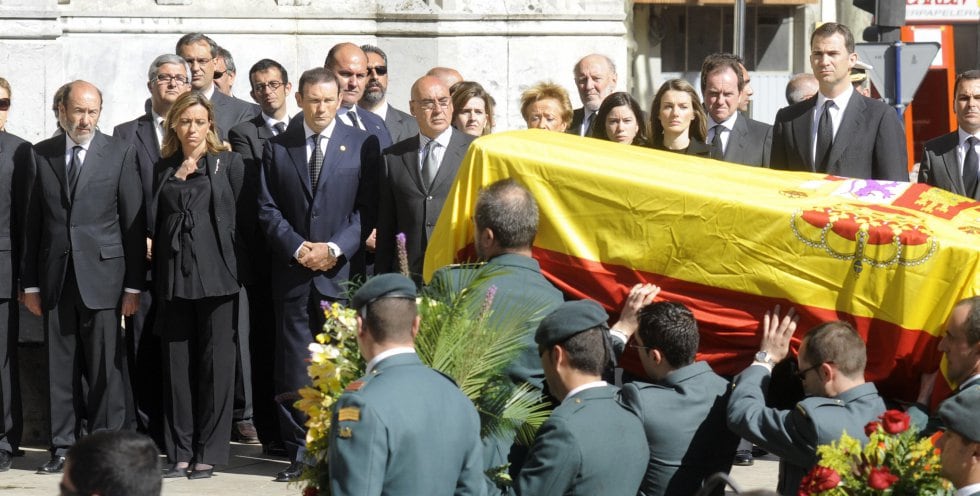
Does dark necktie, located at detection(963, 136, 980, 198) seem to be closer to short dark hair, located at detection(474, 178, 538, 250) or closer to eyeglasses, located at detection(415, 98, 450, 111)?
eyeglasses, located at detection(415, 98, 450, 111)

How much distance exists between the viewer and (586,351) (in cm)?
505

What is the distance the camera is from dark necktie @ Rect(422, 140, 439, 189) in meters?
8.05

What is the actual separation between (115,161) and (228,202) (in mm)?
663

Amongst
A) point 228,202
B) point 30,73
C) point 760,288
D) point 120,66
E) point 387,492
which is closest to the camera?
point 387,492

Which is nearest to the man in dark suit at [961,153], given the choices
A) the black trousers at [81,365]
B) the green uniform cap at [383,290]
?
the green uniform cap at [383,290]

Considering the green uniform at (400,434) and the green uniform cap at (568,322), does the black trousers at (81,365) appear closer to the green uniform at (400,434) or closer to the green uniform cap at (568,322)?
the green uniform cap at (568,322)

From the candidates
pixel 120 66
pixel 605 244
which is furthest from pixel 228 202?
pixel 120 66

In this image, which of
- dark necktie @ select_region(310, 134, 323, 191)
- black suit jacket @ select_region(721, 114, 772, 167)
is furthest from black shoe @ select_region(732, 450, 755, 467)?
dark necktie @ select_region(310, 134, 323, 191)

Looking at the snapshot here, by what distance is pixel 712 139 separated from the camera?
852 cm

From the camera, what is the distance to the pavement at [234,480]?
7.66 m

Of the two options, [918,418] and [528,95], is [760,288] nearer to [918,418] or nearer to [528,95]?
[918,418]

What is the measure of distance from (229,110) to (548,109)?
6.92 feet

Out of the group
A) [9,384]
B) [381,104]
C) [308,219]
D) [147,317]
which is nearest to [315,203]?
[308,219]

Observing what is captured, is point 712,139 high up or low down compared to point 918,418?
up
